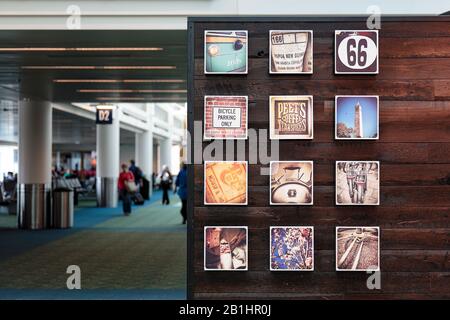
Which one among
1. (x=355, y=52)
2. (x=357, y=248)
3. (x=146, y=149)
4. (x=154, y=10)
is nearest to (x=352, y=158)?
(x=357, y=248)

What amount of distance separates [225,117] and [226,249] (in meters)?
1.00

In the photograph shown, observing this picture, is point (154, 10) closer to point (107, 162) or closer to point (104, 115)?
point (104, 115)

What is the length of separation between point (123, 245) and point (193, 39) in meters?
8.64

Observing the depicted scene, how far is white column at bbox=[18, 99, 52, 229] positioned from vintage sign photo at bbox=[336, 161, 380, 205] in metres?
12.8

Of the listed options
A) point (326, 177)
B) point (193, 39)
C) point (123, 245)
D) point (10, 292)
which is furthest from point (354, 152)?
point (123, 245)

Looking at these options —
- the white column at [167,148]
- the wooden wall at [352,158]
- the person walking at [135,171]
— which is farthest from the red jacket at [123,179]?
the white column at [167,148]

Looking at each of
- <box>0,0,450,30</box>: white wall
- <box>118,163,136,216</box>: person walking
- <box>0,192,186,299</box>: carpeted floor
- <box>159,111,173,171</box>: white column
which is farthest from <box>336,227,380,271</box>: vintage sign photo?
<box>159,111,173,171</box>: white column

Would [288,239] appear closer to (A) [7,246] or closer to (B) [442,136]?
(B) [442,136]

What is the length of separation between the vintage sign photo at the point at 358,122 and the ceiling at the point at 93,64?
3475mm

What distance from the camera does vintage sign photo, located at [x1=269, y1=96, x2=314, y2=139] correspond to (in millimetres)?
4309

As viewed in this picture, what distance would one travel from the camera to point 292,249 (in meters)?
→ 4.29

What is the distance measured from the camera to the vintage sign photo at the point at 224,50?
4.29 metres

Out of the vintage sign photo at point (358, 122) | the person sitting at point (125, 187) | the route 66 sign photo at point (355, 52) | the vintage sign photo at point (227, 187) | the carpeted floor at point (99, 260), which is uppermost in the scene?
the route 66 sign photo at point (355, 52)

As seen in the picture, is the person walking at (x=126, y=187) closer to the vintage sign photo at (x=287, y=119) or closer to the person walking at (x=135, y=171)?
the person walking at (x=135, y=171)
